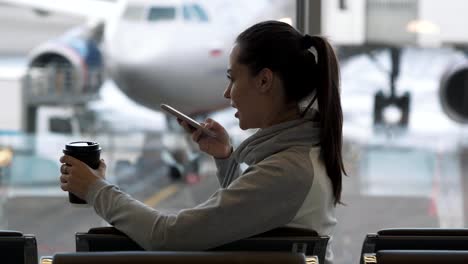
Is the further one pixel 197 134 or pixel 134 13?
pixel 134 13

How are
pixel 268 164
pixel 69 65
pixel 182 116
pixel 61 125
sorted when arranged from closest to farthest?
pixel 268 164 → pixel 182 116 → pixel 61 125 → pixel 69 65

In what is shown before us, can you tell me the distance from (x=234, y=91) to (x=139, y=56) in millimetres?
3499

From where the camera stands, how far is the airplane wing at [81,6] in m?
4.77

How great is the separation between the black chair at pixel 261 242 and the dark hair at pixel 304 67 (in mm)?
102

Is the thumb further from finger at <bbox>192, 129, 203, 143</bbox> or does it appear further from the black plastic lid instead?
finger at <bbox>192, 129, 203, 143</bbox>

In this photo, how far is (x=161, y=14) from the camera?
4703mm

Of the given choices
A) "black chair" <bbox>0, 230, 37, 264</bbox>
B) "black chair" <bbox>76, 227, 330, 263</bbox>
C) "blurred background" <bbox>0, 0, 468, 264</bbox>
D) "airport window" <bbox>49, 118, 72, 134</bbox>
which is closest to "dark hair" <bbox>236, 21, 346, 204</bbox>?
"black chair" <bbox>76, 227, 330, 263</bbox>

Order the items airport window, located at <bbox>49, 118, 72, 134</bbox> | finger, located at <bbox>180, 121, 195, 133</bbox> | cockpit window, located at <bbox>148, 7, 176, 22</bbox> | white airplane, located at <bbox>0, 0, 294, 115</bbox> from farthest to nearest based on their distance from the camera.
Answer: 1. cockpit window, located at <bbox>148, 7, 176, 22</bbox>
2. white airplane, located at <bbox>0, 0, 294, 115</bbox>
3. airport window, located at <bbox>49, 118, 72, 134</bbox>
4. finger, located at <bbox>180, 121, 195, 133</bbox>

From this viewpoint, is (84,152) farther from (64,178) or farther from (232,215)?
(232,215)

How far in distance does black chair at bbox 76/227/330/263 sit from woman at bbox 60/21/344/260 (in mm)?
12

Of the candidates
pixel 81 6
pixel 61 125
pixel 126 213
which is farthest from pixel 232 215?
pixel 81 6

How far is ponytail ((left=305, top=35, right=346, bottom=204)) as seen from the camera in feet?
3.63

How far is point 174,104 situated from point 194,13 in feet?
1.58

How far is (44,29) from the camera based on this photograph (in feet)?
16.3
